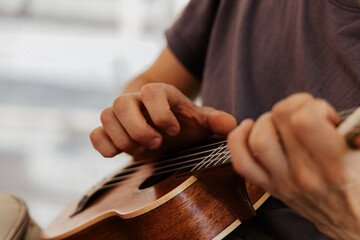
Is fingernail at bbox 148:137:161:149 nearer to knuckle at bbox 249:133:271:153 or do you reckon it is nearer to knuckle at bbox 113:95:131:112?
knuckle at bbox 113:95:131:112

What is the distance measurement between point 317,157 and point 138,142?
1.32 ft

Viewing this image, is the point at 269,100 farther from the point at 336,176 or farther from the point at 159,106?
the point at 336,176

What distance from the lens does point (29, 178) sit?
2.30 meters

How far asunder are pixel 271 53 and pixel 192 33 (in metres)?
0.28

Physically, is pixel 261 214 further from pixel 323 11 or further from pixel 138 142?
pixel 323 11

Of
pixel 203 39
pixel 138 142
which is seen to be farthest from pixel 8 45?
pixel 138 142

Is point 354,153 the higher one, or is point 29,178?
point 354,153

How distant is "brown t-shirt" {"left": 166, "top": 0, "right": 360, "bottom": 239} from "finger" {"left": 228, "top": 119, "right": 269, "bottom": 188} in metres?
0.26

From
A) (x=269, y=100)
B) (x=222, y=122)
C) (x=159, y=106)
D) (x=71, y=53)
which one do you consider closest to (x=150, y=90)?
(x=159, y=106)

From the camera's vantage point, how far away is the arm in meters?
0.62

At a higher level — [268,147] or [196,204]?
[268,147]

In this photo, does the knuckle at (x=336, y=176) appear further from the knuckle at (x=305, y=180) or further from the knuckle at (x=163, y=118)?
the knuckle at (x=163, y=118)

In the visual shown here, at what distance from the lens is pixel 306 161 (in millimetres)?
338

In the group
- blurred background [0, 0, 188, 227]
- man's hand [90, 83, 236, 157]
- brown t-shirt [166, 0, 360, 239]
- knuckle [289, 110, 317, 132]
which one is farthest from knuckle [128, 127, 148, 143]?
blurred background [0, 0, 188, 227]
